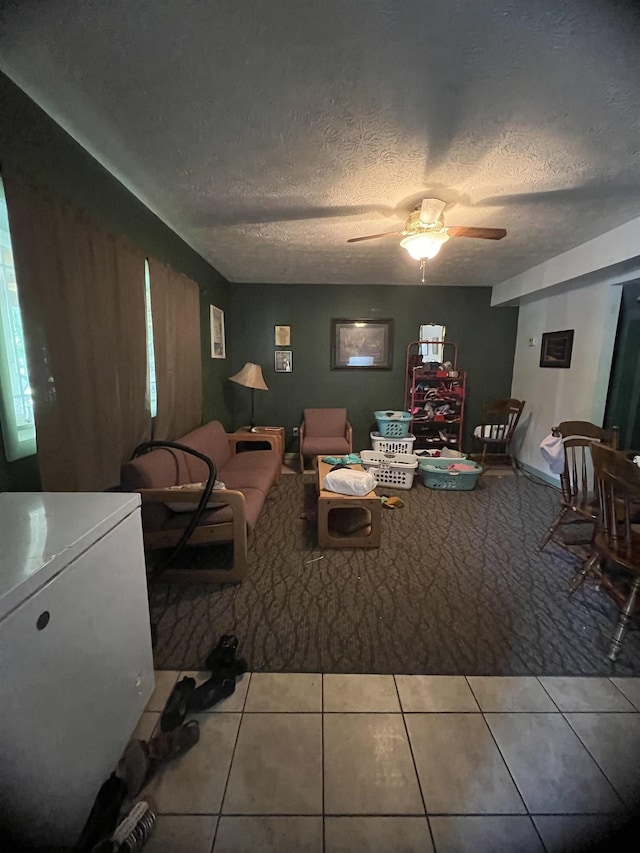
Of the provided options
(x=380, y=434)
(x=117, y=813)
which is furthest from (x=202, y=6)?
(x=380, y=434)

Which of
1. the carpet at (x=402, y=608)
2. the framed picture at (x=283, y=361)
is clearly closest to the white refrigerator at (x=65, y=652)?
the carpet at (x=402, y=608)

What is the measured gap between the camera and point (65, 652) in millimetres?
811

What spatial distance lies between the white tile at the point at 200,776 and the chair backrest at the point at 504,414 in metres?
3.96

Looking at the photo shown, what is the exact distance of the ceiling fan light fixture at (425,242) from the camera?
2160 mm

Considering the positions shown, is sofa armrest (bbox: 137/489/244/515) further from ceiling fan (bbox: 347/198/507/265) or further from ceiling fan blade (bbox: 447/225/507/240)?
ceiling fan blade (bbox: 447/225/507/240)

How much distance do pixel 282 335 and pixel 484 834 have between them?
442cm

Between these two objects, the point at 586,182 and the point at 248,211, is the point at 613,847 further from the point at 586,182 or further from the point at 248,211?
the point at 248,211

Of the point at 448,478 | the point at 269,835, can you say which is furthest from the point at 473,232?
the point at 269,835

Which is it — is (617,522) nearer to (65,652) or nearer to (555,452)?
(555,452)

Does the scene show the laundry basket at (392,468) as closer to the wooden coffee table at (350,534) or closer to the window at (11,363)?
the wooden coffee table at (350,534)

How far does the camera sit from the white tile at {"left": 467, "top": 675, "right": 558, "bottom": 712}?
132 cm

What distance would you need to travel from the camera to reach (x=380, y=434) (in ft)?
14.2

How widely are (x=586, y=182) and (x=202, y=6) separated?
2100 mm

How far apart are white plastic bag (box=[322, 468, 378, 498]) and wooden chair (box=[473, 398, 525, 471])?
2408 mm
